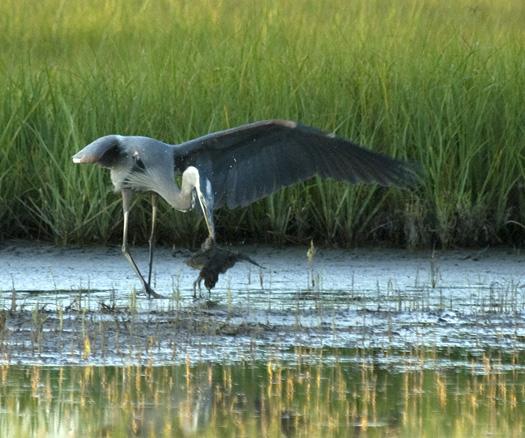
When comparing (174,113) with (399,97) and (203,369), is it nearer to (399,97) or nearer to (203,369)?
(399,97)

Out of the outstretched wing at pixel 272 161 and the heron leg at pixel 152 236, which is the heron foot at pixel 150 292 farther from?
the outstretched wing at pixel 272 161

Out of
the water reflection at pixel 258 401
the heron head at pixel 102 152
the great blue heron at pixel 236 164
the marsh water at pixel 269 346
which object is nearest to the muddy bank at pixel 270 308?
the marsh water at pixel 269 346

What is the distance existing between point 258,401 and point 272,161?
116 inches

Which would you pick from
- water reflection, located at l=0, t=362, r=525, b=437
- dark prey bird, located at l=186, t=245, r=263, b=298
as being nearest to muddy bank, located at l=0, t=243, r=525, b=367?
dark prey bird, located at l=186, t=245, r=263, b=298

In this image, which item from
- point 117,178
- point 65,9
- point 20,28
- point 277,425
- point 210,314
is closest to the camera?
point 277,425

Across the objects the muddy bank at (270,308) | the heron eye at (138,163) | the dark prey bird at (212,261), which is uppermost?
the heron eye at (138,163)

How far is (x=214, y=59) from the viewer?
9.16 m

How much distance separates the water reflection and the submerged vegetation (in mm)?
3151

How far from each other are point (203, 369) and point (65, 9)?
707 centimetres

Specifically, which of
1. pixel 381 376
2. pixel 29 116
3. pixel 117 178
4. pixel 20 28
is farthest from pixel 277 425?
pixel 20 28

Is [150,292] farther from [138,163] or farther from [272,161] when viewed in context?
[272,161]

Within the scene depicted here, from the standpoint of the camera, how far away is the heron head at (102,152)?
23.3ft

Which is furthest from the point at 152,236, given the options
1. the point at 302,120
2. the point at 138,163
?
the point at 302,120

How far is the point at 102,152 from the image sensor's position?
7.15 m
